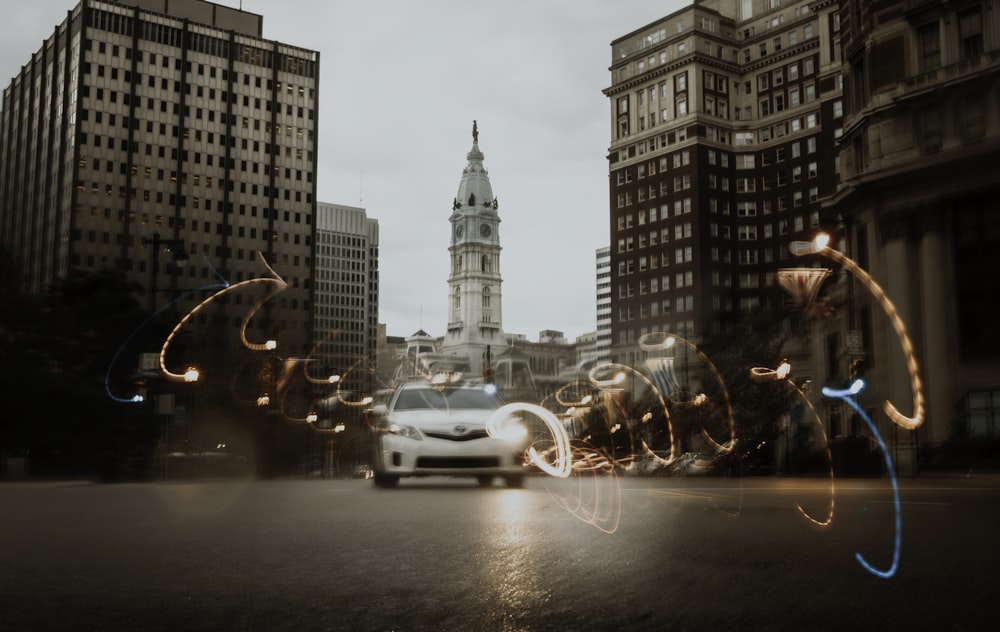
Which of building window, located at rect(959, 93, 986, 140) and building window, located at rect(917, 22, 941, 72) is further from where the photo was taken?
building window, located at rect(917, 22, 941, 72)

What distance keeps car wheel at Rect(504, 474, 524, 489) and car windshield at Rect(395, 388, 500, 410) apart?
1189mm

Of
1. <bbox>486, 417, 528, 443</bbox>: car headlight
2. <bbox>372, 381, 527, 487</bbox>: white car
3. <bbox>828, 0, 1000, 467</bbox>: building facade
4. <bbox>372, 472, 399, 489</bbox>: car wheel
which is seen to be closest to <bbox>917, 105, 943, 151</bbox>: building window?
<bbox>828, 0, 1000, 467</bbox>: building facade

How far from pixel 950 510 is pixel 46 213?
428 ft

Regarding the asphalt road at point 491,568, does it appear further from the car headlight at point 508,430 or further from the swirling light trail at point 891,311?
the swirling light trail at point 891,311

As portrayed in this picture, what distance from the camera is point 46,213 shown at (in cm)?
12875

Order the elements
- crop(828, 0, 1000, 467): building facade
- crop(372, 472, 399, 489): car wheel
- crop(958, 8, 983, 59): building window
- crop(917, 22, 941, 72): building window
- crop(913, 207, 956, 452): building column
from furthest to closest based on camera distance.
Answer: crop(917, 22, 941, 72): building window, crop(958, 8, 983, 59): building window, crop(913, 207, 956, 452): building column, crop(828, 0, 1000, 467): building facade, crop(372, 472, 399, 489): car wheel

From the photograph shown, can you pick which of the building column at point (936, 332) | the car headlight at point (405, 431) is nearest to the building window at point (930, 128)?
the building column at point (936, 332)

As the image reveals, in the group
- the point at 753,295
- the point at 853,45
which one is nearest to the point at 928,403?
the point at 853,45

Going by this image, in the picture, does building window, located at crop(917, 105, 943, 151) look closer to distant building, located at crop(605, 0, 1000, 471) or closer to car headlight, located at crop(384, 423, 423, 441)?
distant building, located at crop(605, 0, 1000, 471)

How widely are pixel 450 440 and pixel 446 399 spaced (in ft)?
3.23

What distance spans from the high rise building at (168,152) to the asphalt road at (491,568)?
114825 millimetres

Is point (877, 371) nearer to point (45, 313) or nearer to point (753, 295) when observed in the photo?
point (45, 313)

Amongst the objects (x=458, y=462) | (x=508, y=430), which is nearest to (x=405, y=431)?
(x=458, y=462)

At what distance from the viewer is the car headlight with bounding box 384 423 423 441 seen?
17.3m
